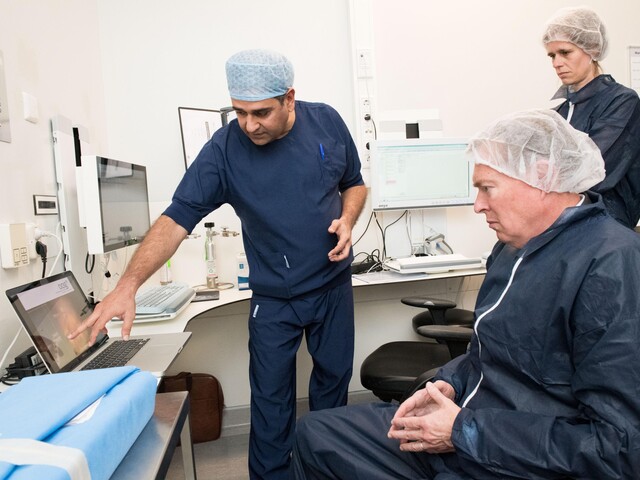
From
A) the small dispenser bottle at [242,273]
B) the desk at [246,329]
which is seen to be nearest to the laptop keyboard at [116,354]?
the desk at [246,329]

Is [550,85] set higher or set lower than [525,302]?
higher

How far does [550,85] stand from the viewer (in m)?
3.05

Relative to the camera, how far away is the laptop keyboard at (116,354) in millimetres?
1237

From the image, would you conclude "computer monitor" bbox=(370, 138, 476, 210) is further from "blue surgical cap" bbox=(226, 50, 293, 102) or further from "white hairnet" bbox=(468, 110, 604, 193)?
"white hairnet" bbox=(468, 110, 604, 193)

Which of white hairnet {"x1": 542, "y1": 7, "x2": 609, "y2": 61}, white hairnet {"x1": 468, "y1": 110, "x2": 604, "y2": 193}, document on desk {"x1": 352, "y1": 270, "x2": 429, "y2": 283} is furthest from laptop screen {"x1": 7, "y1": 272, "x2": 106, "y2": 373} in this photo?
white hairnet {"x1": 542, "y1": 7, "x2": 609, "y2": 61}

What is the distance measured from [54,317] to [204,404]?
1.48m

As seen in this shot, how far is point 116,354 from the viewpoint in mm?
1325

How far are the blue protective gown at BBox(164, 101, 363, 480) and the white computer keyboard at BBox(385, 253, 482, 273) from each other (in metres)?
0.84

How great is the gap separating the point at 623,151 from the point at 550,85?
136 centimetres

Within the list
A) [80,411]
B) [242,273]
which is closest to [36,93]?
[242,273]

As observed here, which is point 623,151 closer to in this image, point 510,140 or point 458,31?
point 510,140

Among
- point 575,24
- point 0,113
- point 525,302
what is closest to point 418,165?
point 575,24

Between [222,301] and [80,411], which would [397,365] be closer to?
[222,301]

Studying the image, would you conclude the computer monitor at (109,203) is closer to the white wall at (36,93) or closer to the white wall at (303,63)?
the white wall at (36,93)
